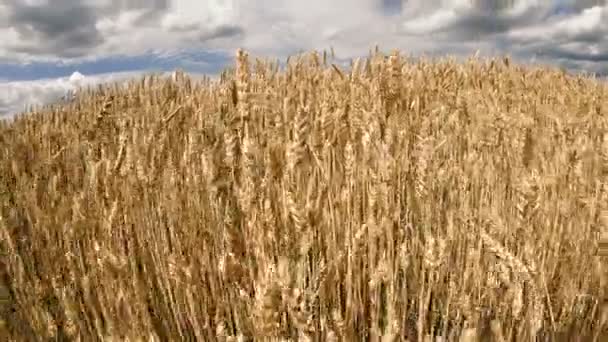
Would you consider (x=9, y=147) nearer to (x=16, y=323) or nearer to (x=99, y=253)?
(x=16, y=323)

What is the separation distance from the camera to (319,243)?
5.11 ft

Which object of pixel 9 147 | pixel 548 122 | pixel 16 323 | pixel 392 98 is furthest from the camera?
pixel 9 147

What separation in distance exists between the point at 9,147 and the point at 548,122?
11.9 ft

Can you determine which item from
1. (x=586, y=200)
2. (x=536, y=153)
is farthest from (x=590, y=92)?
(x=586, y=200)

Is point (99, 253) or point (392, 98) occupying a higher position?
point (392, 98)

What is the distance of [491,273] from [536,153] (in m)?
1.42

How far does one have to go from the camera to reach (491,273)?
1.41m

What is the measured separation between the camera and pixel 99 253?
56.7 inches

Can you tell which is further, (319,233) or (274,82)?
(274,82)

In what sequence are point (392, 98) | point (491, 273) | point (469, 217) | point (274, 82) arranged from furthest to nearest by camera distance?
1. point (274, 82)
2. point (392, 98)
3. point (469, 217)
4. point (491, 273)

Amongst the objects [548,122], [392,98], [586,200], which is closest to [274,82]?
[392,98]

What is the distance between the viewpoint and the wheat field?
119cm

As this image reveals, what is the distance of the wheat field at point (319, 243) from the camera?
3.89 ft

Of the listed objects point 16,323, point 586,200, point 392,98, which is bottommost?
point 16,323
